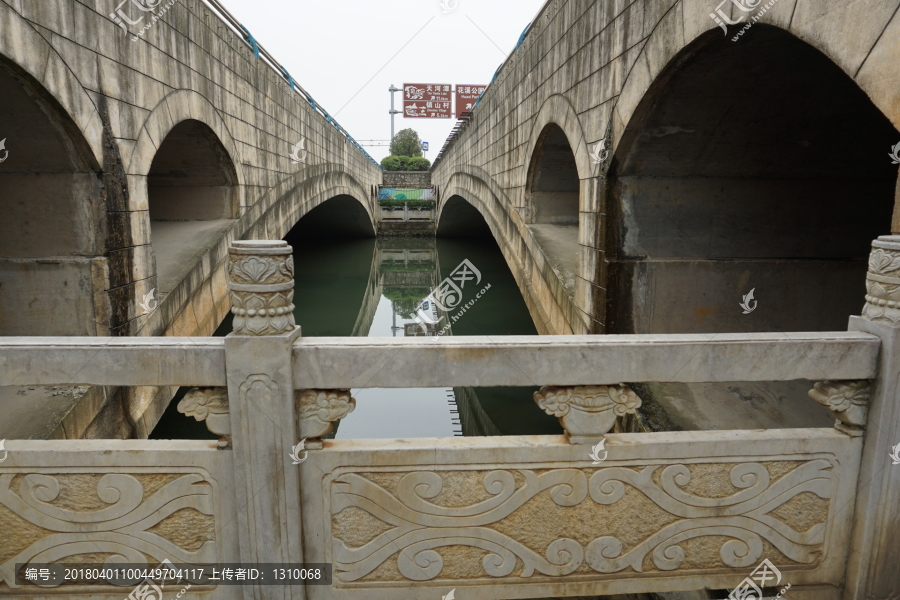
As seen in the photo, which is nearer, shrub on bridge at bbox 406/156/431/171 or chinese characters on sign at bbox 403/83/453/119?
chinese characters on sign at bbox 403/83/453/119

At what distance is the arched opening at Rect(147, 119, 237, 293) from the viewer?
696 centimetres

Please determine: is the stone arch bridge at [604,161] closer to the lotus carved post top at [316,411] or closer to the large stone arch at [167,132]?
the large stone arch at [167,132]

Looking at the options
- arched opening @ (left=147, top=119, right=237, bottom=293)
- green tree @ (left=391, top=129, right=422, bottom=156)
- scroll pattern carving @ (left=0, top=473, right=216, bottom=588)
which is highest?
green tree @ (left=391, top=129, right=422, bottom=156)

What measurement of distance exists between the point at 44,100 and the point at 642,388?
5417 millimetres

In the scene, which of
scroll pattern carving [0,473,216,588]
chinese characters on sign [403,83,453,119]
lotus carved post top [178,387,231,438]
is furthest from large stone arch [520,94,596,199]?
chinese characters on sign [403,83,453,119]

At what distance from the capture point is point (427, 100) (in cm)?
2834

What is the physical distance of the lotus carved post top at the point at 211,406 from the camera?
225cm

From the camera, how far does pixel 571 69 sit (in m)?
6.29

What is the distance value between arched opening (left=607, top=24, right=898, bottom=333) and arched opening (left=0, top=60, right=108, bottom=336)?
4597 mm

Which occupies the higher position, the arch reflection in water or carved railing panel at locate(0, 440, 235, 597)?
carved railing panel at locate(0, 440, 235, 597)

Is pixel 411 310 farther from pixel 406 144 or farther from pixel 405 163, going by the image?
pixel 406 144

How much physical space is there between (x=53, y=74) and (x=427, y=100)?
25.9 meters

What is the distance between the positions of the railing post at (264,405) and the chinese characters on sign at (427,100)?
27.3 m

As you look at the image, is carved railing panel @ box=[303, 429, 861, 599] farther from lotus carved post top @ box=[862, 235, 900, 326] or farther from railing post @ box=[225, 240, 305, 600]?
lotus carved post top @ box=[862, 235, 900, 326]
